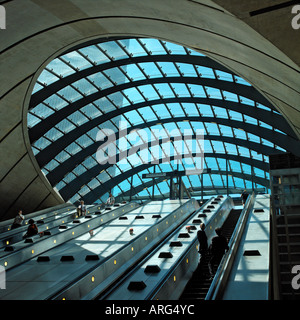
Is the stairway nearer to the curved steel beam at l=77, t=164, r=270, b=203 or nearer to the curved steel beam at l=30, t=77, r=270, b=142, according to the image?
the curved steel beam at l=30, t=77, r=270, b=142

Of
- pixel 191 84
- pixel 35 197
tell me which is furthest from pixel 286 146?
pixel 35 197

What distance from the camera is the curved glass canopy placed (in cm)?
2636

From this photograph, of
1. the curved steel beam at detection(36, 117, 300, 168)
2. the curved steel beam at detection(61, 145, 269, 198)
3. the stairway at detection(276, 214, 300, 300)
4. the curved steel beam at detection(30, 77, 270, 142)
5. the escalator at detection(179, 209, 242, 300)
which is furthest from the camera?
the curved steel beam at detection(61, 145, 269, 198)

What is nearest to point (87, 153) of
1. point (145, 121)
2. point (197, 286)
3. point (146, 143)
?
point (145, 121)

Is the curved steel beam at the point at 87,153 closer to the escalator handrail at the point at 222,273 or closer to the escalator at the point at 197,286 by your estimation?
the escalator handrail at the point at 222,273

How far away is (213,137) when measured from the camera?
38.7 m

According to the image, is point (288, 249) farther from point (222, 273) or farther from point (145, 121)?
point (145, 121)

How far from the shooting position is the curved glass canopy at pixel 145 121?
26359 millimetres

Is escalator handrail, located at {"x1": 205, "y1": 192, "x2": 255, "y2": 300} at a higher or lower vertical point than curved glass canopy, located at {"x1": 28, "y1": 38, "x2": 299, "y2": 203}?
lower

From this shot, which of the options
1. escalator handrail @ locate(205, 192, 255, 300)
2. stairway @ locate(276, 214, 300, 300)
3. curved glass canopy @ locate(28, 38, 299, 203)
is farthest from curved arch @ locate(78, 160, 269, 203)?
escalator handrail @ locate(205, 192, 255, 300)

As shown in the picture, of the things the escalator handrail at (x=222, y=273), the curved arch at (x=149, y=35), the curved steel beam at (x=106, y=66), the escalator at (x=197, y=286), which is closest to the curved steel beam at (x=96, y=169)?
the curved steel beam at (x=106, y=66)

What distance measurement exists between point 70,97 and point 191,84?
10.6 m

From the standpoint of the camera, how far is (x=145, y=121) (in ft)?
125
